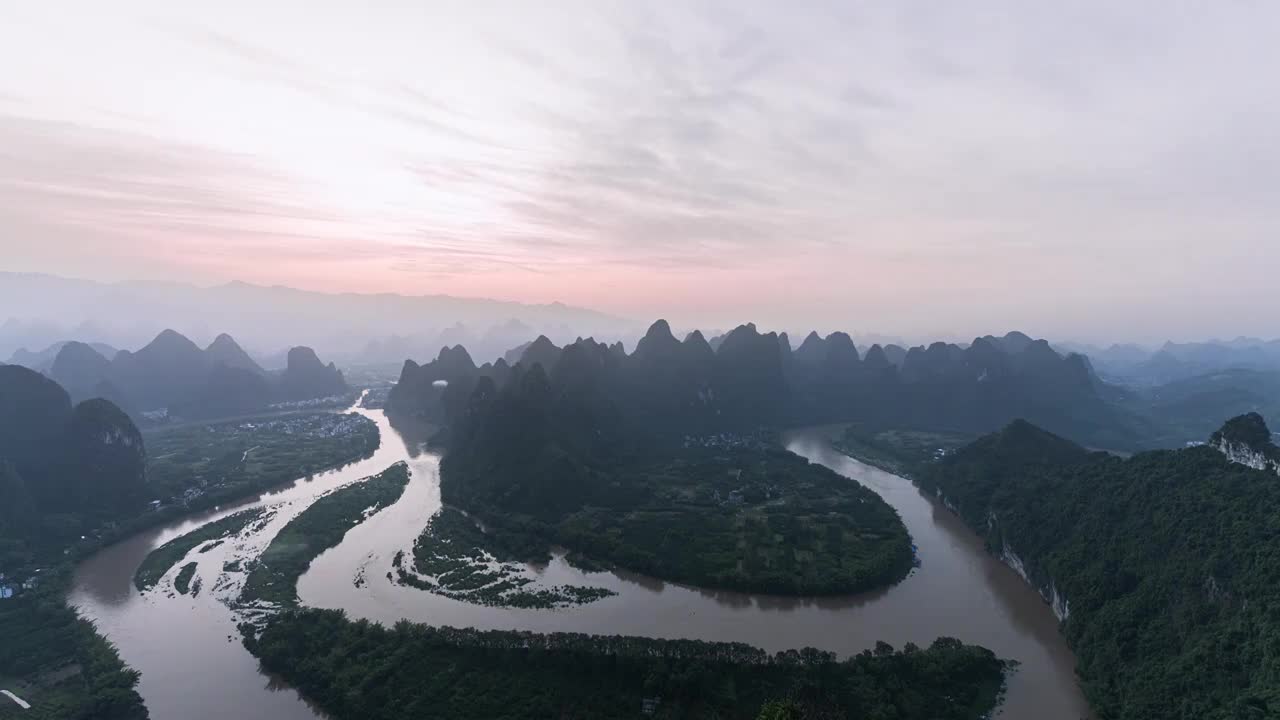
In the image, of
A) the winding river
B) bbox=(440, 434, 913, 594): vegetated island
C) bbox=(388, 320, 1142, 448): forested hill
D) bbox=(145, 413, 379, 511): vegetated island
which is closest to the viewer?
the winding river

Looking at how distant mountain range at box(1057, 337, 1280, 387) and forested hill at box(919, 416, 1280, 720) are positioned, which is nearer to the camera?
forested hill at box(919, 416, 1280, 720)

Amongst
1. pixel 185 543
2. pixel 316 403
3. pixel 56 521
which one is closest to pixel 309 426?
pixel 316 403

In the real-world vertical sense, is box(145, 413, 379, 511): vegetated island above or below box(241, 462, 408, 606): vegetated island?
below

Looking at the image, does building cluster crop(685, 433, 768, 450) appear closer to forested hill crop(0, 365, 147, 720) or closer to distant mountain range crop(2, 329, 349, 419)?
forested hill crop(0, 365, 147, 720)

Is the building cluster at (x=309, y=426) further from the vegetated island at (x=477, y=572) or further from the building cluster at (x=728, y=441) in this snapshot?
the building cluster at (x=728, y=441)

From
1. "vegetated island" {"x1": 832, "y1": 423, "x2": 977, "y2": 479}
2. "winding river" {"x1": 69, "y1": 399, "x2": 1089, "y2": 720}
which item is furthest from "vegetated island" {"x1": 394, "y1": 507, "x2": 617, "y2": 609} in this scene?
Result: "vegetated island" {"x1": 832, "y1": 423, "x2": 977, "y2": 479}

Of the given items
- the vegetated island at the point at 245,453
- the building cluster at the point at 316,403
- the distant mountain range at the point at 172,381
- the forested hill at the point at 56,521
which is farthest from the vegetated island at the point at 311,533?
the distant mountain range at the point at 172,381

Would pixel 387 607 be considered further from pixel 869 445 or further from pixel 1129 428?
pixel 1129 428
